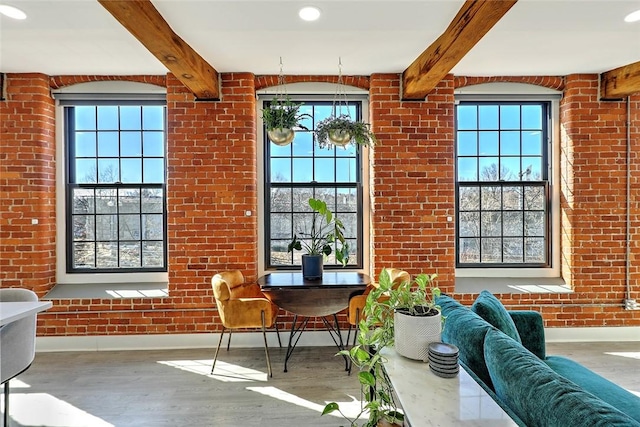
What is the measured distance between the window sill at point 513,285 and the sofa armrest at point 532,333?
1181 mm

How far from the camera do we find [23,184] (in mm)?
3195

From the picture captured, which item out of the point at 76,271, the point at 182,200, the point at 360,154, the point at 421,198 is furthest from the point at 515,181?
the point at 76,271

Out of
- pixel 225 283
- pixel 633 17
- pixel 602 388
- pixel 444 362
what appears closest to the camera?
pixel 444 362

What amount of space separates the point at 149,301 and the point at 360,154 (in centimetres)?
255

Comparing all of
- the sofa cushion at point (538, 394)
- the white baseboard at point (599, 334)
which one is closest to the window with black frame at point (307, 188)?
the white baseboard at point (599, 334)

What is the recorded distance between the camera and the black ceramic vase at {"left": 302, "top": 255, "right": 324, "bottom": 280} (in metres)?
3.01

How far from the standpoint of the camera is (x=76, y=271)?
3.44 m

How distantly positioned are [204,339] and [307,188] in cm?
181

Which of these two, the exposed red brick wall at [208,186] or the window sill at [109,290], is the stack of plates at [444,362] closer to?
the exposed red brick wall at [208,186]

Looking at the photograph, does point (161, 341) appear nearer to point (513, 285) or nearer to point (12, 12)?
point (12, 12)

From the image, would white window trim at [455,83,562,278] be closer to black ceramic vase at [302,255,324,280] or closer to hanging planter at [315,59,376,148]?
hanging planter at [315,59,376,148]

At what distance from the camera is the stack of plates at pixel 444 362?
122 cm

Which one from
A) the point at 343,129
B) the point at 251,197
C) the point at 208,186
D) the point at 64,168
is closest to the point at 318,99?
the point at 343,129

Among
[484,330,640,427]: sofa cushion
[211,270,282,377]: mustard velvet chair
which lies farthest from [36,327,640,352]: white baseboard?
[484,330,640,427]: sofa cushion
